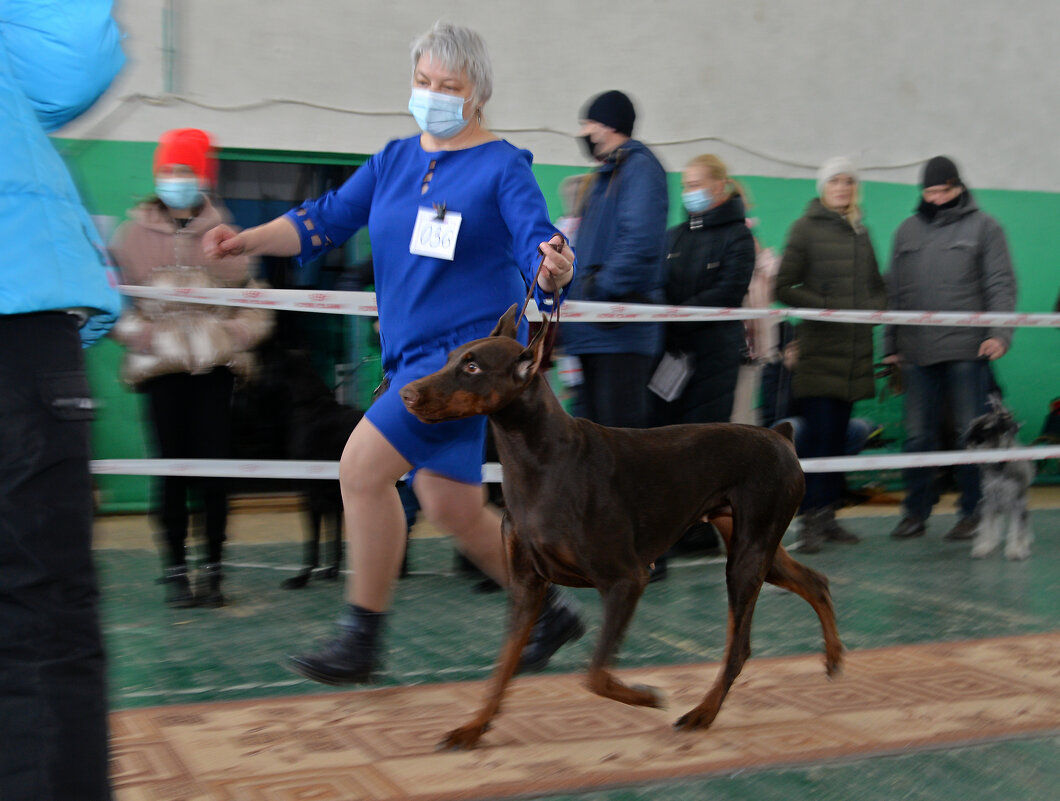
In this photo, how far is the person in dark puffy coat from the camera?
18.3ft

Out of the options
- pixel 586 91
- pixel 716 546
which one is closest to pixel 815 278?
pixel 716 546

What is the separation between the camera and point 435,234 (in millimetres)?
2938

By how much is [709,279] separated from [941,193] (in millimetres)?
1859

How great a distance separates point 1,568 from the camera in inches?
66.1

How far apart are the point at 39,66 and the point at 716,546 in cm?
494

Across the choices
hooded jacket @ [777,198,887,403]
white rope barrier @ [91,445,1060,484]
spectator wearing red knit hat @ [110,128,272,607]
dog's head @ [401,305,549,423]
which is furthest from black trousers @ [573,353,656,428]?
dog's head @ [401,305,549,423]

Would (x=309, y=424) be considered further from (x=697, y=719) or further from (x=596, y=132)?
(x=697, y=719)

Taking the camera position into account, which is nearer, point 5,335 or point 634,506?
point 5,335

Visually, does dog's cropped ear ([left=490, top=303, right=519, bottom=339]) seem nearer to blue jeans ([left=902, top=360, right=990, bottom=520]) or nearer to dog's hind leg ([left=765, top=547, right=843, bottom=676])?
dog's hind leg ([left=765, top=547, right=843, bottom=676])

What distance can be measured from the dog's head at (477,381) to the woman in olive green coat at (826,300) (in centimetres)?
390

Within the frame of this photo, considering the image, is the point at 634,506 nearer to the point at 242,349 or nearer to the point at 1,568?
the point at 1,568

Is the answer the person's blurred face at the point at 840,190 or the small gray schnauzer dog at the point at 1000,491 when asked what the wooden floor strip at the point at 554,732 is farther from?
the person's blurred face at the point at 840,190

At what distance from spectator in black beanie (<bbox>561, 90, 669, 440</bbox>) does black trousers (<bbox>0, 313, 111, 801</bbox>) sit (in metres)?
3.33

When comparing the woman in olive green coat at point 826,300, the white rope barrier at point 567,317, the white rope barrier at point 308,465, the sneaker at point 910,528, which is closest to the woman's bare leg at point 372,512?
the white rope barrier at point 308,465
